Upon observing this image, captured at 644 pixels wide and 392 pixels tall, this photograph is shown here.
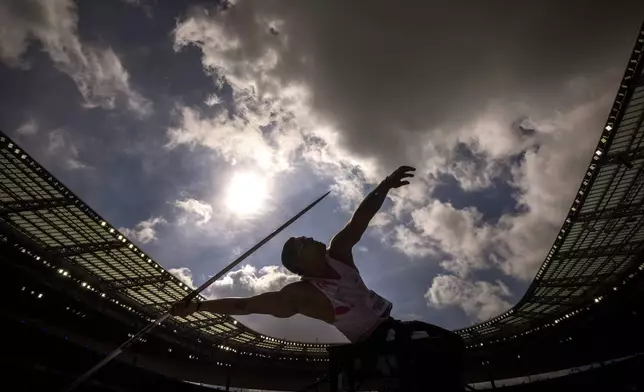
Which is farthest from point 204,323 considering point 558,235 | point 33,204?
point 558,235

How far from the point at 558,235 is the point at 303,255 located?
20839mm

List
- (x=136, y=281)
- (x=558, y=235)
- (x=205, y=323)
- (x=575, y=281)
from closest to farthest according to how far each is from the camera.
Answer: (x=558, y=235) → (x=136, y=281) → (x=575, y=281) → (x=205, y=323)

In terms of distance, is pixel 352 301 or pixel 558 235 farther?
pixel 558 235

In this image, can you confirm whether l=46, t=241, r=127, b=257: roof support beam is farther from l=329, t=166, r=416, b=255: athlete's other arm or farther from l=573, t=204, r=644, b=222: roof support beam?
l=573, t=204, r=644, b=222: roof support beam

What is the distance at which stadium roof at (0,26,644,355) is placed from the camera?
13750mm

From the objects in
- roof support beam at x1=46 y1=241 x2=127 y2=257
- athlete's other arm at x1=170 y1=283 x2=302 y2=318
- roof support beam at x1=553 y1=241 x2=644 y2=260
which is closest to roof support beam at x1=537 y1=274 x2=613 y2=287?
roof support beam at x1=553 y1=241 x2=644 y2=260

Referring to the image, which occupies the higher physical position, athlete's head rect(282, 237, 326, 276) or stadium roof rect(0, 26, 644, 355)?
stadium roof rect(0, 26, 644, 355)

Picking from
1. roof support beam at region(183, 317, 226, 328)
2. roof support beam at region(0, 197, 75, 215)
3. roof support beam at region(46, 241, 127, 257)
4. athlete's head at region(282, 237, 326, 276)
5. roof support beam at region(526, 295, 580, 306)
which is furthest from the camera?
roof support beam at region(183, 317, 226, 328)

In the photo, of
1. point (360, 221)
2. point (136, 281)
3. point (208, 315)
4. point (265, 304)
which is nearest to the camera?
point (265, 304)

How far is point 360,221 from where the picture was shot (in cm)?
310

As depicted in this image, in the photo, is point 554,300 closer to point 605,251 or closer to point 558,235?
point 605,251

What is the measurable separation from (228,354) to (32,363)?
17643 mm

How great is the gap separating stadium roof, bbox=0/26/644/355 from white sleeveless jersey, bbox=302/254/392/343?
13.5 metres

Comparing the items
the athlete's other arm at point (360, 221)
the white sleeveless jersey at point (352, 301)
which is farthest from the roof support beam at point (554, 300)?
the athlete's other arm at point (360, 221)
